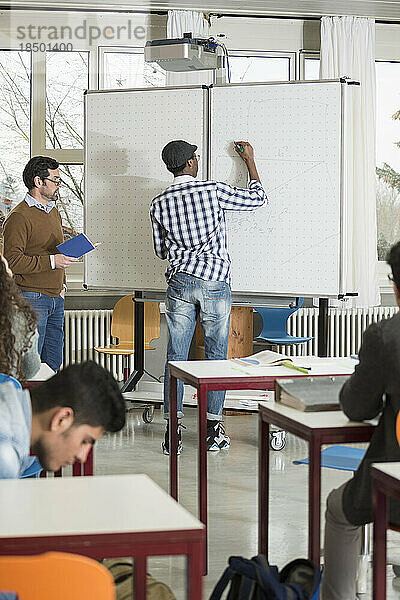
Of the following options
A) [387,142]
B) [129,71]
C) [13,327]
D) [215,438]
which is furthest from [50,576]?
[387,142]

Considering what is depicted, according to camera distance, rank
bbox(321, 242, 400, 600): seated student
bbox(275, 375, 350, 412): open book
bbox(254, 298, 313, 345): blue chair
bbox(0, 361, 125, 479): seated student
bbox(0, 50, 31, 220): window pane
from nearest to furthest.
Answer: bbox(0, 361, 125, 479): seated student
bbox(321, 242, 400, 600): seated student
bbox(275, 375, 350, 412): open book
bbox(254, 298, 313, 345): blue chair
bbox(0, 50, 31, 220): window pane

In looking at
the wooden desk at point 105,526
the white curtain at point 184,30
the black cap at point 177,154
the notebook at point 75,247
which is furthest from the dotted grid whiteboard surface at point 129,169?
the wooden desk at point 105,526

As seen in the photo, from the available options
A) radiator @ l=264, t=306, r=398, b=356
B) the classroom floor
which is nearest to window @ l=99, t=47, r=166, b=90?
radiator @ l=264, t=306, r=398, b=356

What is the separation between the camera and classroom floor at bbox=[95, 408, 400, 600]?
320cm

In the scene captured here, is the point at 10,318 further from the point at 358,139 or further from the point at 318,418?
the point at 358,139

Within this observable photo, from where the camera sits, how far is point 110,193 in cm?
544

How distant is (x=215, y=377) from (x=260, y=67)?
173 inches

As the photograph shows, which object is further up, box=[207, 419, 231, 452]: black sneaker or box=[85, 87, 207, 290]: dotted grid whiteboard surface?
box=[85, 87, 207, 290]: dotted grid whiteboard surface

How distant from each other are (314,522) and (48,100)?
506 centimetres

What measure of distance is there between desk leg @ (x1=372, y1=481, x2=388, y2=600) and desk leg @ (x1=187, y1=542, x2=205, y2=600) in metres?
0.62

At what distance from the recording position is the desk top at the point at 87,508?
57.8 inches

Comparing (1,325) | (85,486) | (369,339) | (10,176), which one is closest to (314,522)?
(369,339)

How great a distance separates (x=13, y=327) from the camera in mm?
2799

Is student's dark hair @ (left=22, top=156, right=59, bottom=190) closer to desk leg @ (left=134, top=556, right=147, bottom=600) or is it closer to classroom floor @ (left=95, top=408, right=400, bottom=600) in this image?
classroom floor @ (left=95, top=408, right=400, bottom=600)
